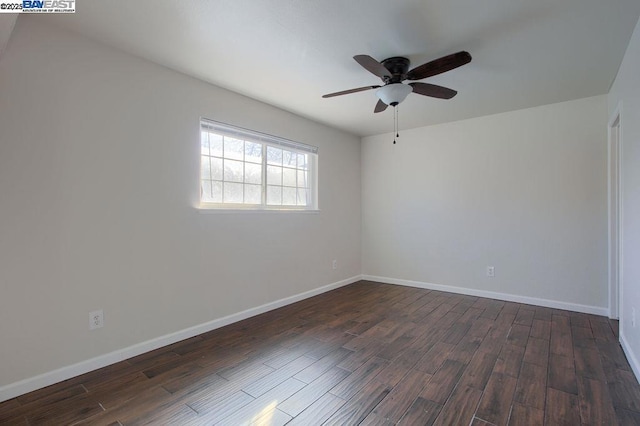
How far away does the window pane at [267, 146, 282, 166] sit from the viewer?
3721 millimetres

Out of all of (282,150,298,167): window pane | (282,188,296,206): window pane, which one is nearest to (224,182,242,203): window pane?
(282,188,296,206): window pane

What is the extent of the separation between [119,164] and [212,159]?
88 centimetres

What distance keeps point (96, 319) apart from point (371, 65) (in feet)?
8.88

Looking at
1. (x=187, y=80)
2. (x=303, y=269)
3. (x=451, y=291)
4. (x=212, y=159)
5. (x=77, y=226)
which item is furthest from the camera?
(x=451, y=291)

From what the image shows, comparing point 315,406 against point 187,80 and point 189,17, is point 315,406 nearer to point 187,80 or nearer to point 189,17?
point 189,17

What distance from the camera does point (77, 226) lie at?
7.20 feet

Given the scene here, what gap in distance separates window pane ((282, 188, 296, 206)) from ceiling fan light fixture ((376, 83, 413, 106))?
181 cm

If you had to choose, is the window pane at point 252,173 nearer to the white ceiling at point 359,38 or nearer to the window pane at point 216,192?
the window pane at point 216,192

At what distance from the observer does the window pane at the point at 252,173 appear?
344cm

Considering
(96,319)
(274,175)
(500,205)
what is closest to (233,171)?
(274,175)

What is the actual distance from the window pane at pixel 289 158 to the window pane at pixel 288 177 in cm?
8

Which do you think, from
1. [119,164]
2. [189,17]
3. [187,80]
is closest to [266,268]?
[119,164]

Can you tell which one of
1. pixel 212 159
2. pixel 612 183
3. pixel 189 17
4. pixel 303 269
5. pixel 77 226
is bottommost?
pixel 303 269

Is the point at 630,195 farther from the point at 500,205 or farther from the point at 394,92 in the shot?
the point at 394,92
